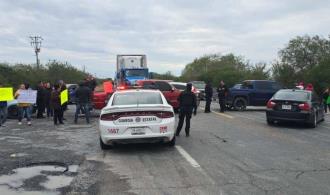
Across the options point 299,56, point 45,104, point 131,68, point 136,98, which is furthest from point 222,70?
point 136,98

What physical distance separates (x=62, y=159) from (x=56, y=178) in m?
1.89

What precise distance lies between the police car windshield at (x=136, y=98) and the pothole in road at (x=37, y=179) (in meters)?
2.79

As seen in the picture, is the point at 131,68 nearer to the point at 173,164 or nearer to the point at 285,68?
the point at 173,164

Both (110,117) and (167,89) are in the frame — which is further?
(167,89)

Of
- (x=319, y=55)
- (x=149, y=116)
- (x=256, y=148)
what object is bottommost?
(x=256, y=148)

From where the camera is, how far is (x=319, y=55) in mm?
67500

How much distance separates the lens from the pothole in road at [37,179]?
7312mm

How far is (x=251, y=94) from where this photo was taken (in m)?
26.2

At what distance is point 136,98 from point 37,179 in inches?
164

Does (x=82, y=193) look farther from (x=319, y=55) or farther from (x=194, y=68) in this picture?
(x=194, y=68)

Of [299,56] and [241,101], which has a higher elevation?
[299,56]

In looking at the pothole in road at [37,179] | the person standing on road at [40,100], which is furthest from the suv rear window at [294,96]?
the person standing on road at [40,100]

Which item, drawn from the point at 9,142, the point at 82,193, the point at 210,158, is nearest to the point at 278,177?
the point at 210,158

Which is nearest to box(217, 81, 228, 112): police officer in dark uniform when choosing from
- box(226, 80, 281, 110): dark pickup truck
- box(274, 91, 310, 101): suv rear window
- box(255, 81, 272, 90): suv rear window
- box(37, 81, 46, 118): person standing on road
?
box(226, 80, 281, 110): dark pickup truck
